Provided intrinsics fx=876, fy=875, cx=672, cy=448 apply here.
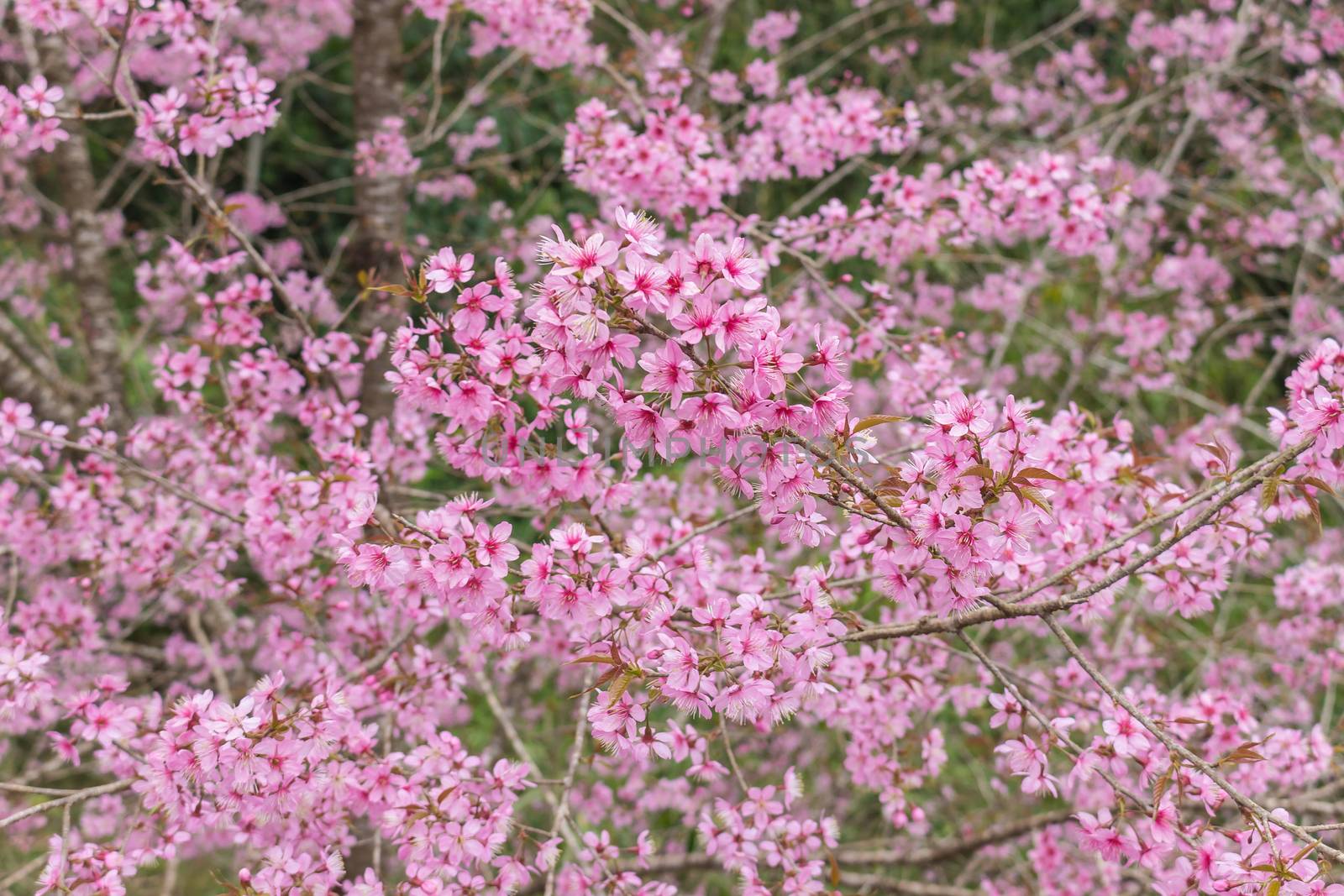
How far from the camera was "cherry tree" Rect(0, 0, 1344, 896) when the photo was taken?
4.80ft

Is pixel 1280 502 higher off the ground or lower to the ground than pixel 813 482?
lower

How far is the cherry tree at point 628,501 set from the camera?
1.46 meters

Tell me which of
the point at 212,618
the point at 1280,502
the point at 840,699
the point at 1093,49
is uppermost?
the point at 1093,49

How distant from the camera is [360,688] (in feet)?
6.69

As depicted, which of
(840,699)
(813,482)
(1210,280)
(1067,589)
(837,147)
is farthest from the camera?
(1210,280)

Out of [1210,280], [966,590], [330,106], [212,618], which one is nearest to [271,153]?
[330,106]

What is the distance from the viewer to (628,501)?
191 cm

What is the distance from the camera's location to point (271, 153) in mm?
5777

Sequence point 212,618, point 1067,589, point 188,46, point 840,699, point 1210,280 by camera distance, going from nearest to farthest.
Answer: point 1067,589, point 840,699, point 188,46, point 212,618, point 1210,280

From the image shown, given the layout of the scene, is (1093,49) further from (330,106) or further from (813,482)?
(813,482)

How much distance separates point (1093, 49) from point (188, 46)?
18.5 ft

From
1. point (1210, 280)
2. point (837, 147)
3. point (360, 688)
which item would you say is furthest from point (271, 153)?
point (1210, 280)

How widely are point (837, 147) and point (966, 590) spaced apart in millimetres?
2102

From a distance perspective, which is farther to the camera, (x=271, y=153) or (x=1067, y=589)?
(x=271, y=153)
